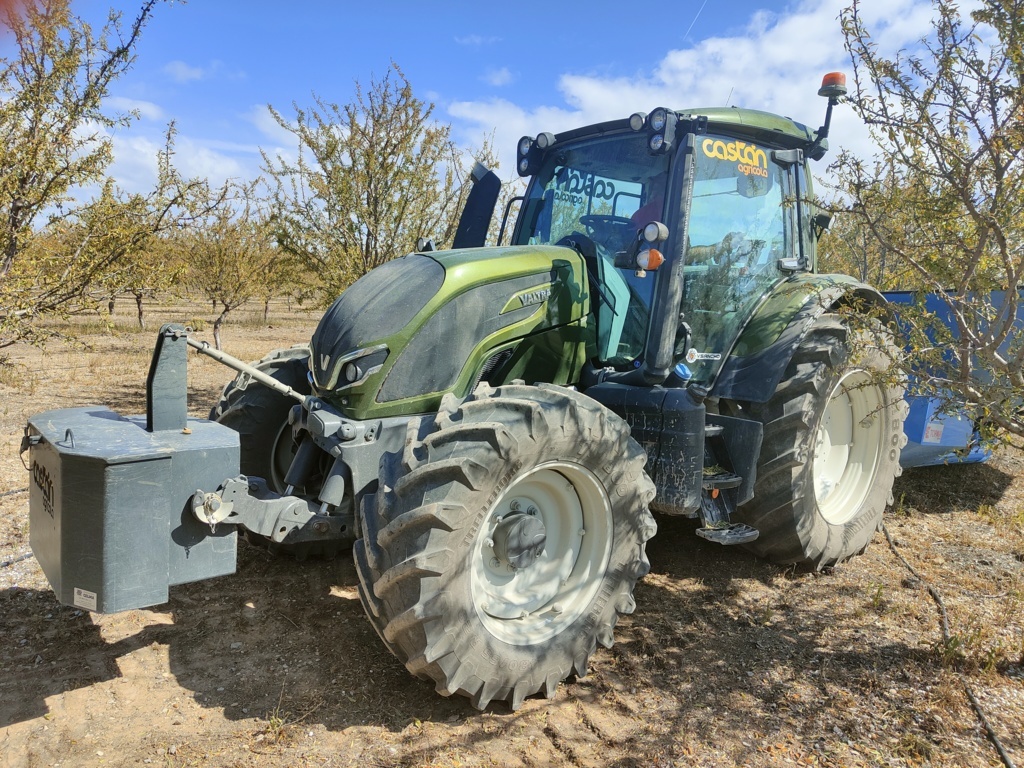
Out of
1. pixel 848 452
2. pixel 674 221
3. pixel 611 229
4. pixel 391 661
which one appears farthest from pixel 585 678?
pixel 848 452

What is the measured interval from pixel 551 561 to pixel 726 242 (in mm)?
2149

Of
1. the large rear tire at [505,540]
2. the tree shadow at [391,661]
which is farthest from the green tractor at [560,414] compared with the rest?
the tree shadow at [391,661]

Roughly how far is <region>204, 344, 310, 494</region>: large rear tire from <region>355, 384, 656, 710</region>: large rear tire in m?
1.44

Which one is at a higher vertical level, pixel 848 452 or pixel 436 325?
pixel 436 325

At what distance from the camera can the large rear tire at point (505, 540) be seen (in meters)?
2.59

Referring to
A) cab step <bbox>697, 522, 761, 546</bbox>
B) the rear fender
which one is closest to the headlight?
the rear fender

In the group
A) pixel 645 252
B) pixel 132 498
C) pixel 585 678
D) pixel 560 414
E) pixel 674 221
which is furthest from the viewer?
pixel 674 221

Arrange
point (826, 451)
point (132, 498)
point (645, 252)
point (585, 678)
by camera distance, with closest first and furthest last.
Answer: point (132, 498) → point (585, 678) → point (645, 252) → point (826, 451)

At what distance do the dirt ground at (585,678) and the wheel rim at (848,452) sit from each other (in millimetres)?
412

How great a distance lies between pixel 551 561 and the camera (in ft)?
10.6

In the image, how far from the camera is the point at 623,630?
364 cm

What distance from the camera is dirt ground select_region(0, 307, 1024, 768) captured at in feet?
8.74

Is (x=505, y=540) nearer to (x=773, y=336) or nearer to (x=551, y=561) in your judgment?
(x=551, y=561)

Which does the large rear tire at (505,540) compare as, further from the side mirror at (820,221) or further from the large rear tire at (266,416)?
the side mirror at (820,221)
